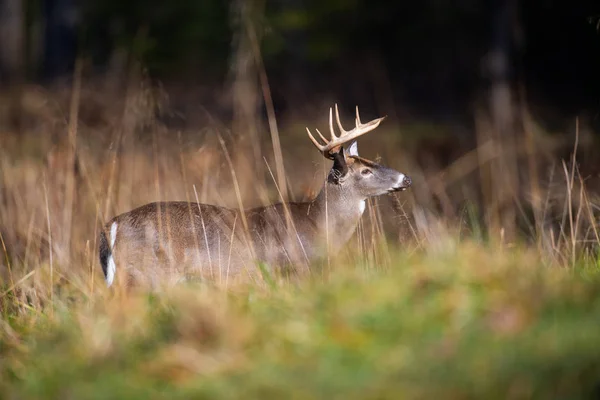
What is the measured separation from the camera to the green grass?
3.63 metres

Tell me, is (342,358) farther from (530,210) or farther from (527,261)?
(530,210)

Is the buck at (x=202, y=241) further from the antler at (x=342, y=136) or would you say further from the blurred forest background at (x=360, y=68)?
the blurred forest background at (x=360, y=68)

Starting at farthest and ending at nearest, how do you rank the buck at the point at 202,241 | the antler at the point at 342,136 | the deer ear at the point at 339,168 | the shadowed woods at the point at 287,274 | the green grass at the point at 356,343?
the deer ear at the point at 339,168, the antler at the point at 342,136, the buck at the point at 202,241, the shadowed woods at the point at 287,274, the green grass at the point at 356,343

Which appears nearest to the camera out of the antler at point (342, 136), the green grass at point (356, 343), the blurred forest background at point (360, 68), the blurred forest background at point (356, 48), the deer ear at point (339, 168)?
the green grass at point (356, 343)

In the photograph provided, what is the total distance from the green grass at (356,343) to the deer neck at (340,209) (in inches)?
89.4

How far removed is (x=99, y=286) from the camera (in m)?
5.61

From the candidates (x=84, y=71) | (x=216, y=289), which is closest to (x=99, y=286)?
(x=216, y=289)

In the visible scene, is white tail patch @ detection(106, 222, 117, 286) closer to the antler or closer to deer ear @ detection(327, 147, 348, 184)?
the antler

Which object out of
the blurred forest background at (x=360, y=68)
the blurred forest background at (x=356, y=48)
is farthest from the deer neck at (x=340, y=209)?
the blurred forest background at (x=356, y=48)

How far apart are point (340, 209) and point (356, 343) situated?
3.18m

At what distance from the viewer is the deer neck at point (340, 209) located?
6.95 m

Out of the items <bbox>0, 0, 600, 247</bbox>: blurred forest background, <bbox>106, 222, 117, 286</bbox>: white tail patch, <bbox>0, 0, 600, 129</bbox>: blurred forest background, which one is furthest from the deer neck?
<bbox>0, 0, 600, 129</bbox>: blurred forest background

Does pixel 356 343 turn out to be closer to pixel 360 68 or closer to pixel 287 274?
pixel 287 274

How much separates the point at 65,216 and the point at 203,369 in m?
3.19
